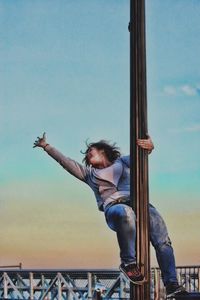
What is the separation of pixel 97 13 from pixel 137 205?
1.22 metres

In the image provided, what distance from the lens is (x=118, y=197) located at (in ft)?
11.3

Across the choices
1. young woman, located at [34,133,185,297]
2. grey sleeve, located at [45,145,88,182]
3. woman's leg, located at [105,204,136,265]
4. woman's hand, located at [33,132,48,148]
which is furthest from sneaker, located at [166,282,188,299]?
woman's hand, located at [33,132,48,148]

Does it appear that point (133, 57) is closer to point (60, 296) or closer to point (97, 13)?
point (97, 13)

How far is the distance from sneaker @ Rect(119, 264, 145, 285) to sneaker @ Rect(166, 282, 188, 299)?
1.04 ft

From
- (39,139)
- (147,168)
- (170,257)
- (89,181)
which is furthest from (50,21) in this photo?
(170,257)

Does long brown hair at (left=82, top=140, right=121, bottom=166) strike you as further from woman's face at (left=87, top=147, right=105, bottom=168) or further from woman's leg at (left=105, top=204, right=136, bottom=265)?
woman's leg at (left=105, top=204, right=136, bottom=265)

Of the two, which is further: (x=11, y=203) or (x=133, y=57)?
(x=11, y=203)

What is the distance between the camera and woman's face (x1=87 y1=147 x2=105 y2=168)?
11.7ft

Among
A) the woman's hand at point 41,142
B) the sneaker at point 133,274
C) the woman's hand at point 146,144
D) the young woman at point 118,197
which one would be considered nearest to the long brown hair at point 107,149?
the young woman at point 118,197

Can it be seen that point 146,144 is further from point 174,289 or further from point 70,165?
point 174,289

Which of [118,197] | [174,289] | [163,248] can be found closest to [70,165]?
[118,197]

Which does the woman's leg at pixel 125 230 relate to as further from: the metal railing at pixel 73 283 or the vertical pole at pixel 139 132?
the metal railing at pixel 73 283

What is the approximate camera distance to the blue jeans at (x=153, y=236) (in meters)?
3.34

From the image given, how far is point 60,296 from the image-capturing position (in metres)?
3.88
